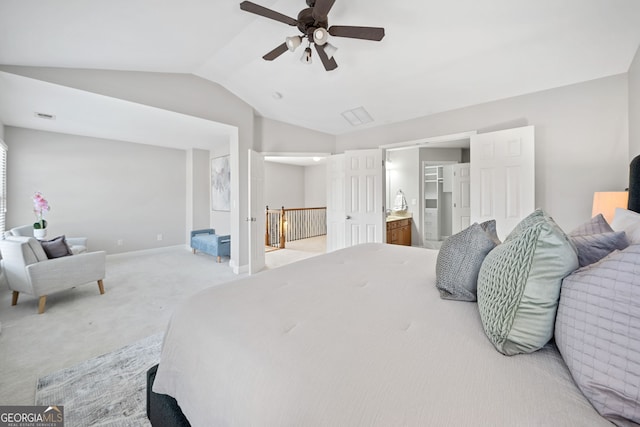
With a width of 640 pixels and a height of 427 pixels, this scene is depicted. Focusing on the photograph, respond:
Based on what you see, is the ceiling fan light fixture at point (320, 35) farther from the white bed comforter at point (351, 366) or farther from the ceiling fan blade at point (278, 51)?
the white bed comforter at point (351, 366)

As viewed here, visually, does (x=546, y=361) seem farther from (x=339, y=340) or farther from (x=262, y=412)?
(x=262, y=412)

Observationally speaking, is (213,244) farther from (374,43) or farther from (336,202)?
(374,43)

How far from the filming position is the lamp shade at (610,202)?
2023mm

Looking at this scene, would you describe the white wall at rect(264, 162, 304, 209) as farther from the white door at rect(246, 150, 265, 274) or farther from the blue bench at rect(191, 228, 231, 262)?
the white door at rect(246, 150, 265, 274)

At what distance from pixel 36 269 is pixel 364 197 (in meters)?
4.10

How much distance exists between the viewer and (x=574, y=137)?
2.74 m

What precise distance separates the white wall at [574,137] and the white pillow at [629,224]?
1.82m

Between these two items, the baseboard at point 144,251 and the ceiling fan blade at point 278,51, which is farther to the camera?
the baseboard at point 144,251

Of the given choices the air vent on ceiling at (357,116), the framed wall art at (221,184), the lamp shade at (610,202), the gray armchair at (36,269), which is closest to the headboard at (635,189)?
the lamp shade at (610,202)

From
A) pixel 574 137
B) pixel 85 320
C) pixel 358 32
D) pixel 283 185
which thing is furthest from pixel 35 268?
pixel 283 185

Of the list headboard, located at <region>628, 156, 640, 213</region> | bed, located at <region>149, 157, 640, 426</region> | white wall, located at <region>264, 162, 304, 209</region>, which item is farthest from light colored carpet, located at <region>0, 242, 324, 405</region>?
white wall, located at <region>264, 162, 304, 209</region>

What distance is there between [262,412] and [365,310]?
1.77 ft

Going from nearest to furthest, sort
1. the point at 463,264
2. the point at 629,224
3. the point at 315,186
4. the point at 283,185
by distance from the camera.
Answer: the point at 629,224, the point at 463,264, the point at 283,185, the point at 315,186

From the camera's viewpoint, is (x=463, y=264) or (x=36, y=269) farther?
(x=36, y=269)
